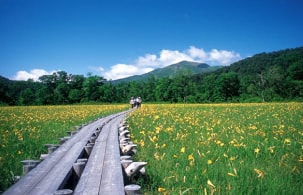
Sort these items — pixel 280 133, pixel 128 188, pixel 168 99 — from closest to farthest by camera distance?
pixel 128 188 < pixel 280 133 < pixel 168 99

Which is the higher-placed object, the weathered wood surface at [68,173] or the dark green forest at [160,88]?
the dark green forest at [160,88]

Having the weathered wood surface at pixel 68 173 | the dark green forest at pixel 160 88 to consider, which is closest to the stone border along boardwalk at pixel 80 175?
the weathered wood surface at pixel 68 173

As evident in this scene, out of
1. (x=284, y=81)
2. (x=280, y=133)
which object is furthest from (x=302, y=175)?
(x=284, y=81)

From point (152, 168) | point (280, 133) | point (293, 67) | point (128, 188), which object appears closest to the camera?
point (128, 188)

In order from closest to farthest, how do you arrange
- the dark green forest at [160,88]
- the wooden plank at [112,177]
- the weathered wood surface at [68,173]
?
the wooden plank at [112,177], the weathered wood surface at [68,173], the dark green forest at [160,88]

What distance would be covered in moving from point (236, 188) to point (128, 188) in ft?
4.64

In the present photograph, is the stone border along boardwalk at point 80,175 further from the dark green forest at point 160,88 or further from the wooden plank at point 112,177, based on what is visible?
the dark green forest at point 160,88

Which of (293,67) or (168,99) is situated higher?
(293,67)

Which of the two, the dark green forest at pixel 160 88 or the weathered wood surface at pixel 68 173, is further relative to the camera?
the dark green forest at pixel 160 88

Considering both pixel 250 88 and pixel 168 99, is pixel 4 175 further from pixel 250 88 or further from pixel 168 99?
pixel 168 99

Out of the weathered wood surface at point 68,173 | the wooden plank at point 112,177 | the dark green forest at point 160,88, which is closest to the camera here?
the wooden plank at point 112,177

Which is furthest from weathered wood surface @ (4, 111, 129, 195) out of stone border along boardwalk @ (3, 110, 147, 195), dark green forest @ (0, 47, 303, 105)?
dark green forest @ (0, 47, 303, 105)

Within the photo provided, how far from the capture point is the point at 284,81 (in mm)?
72625

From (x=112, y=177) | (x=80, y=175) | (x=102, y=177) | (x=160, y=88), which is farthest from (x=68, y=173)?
(x=160, y=88)
